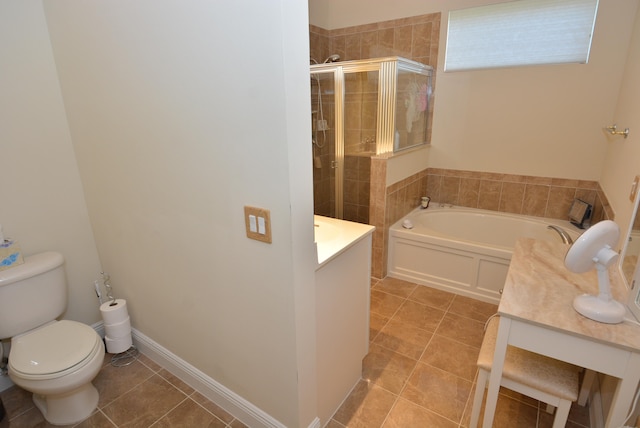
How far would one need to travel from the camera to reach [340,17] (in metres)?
3.83

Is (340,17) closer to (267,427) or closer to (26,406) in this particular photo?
(267,427)

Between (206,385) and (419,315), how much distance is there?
1.59 meters

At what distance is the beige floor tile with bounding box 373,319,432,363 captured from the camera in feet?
7.28

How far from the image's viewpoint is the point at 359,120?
124 inches

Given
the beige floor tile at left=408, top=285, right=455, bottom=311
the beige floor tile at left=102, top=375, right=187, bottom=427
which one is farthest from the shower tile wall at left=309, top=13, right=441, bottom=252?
the beige floor tile at left=102, top=375, right=187, bottom=427

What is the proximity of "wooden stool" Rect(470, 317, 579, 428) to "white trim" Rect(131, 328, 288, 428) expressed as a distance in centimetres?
98

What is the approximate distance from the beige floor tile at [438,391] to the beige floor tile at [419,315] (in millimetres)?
443

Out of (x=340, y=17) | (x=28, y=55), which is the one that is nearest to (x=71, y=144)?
(x=28, y=55)

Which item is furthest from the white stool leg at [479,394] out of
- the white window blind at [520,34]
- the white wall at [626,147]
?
the white window blind at [520,34]

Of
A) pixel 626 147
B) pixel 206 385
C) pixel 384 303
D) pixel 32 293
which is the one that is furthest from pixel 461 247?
pixel 32 293

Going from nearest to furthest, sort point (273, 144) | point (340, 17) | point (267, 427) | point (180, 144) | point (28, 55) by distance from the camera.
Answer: point (273, 144), point (180, 144), point (267, 427), point (28, 55), point (340, 17)

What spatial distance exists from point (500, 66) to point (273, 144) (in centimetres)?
296

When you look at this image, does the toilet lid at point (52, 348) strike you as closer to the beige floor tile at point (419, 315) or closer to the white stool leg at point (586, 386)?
the beige floor tile at point (419, 315)

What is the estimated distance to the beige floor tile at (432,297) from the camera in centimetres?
275
